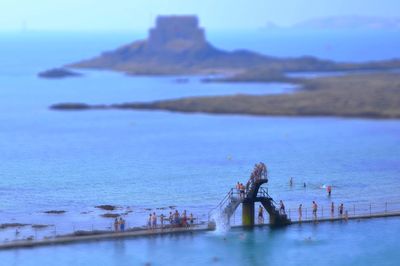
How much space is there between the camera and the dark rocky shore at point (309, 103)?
82.0 meters

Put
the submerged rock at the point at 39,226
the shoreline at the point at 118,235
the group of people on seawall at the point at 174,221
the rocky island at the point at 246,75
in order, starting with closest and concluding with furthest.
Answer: the shoreline at the point at 118,235 → the group of people on seawall at the point at 174,221 → the submerged rock at the point at 39,226 → the rocky island at the point at 246,75

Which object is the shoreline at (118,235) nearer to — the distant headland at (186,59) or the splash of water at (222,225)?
the splash of water at (222,225)

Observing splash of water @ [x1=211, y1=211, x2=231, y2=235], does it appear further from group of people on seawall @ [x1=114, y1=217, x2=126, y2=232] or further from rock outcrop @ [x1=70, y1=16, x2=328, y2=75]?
rock outcrop @ [x1=70, y1=16, x2=328, y2=75]

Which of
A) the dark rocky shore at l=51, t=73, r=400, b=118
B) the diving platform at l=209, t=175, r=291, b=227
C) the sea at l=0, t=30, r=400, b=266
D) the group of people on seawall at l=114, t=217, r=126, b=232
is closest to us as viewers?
the sea at l=0, t=30, r=400, b=266

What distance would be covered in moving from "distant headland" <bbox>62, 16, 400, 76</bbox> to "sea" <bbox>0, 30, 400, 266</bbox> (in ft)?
114

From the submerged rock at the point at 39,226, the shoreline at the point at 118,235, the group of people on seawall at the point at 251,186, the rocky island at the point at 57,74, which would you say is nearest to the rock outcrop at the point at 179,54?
the rocky island at the point at 57,74

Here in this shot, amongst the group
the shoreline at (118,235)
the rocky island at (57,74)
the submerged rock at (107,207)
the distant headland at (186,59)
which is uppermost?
the distant headland at (186,59)

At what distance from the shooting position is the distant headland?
440 feet

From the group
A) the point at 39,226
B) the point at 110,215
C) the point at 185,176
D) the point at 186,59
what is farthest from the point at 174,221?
the point at 186,59

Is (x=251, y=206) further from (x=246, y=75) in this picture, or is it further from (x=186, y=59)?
(x=186, y=59)

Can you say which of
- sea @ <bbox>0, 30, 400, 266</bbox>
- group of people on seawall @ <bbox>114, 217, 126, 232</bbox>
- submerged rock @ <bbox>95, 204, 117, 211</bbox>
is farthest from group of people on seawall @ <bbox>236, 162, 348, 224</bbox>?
submerged rock @ <bbox>95, 204, 117, 211</bbox>

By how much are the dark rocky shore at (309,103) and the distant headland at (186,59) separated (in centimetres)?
3695

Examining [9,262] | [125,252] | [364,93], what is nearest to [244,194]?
[125,252]

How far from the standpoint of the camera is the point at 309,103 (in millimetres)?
86062
